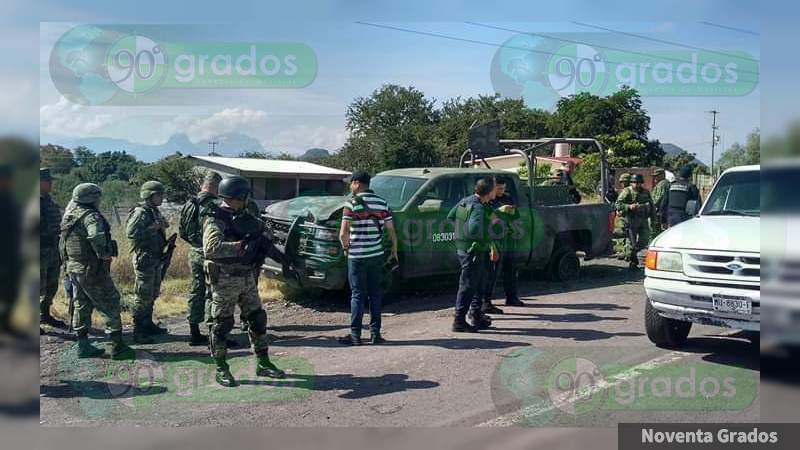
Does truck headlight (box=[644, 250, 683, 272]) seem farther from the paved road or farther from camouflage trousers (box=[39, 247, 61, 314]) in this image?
camouflage trousers (box=[39, 247, 61, 314])

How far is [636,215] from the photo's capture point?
35.0ft

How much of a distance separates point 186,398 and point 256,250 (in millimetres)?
1350

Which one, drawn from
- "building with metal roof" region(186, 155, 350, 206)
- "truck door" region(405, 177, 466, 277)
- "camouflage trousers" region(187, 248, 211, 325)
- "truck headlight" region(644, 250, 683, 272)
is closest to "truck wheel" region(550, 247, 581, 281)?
"truck door" region(405, 177, 466, 277)

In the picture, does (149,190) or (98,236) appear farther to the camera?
(149,190)

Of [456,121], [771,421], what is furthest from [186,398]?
[456,121]

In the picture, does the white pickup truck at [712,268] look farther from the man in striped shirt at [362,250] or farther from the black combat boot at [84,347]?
the black combat boot at [84,347]

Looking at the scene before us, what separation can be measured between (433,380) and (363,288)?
146 cm

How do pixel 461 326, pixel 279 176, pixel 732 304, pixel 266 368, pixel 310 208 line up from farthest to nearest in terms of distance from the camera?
pixel 279 176 → pixel 310 208 → pixel 461 326 → pixel 266 368 → pixel 732 304

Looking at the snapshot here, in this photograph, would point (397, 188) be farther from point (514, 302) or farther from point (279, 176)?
point (279, 176)

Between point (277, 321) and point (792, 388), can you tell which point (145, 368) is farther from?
point (792, 388)

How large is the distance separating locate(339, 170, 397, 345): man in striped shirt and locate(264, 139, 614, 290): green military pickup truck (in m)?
1.12

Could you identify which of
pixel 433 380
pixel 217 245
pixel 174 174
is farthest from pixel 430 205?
pixel 174 174

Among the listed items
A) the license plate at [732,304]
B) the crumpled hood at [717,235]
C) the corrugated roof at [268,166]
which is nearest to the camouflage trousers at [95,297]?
the crumpled hood at [717,235]

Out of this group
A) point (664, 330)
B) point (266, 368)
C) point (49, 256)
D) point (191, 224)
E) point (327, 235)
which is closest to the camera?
point (266, 368)
